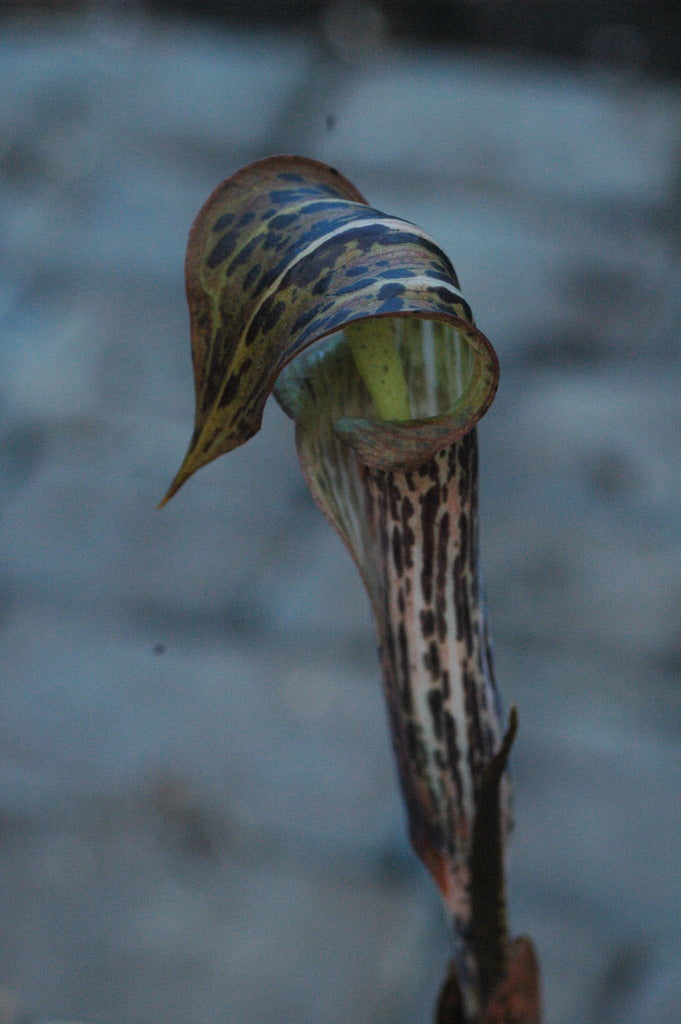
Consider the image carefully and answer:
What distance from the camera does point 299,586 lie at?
4.75 ft

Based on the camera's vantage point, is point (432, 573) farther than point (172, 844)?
No

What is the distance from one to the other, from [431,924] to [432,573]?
67 centimetres

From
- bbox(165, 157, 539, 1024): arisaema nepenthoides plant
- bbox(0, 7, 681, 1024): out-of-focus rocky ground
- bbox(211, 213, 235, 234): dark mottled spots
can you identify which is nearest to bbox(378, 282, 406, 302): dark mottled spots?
bbox(165, 157, 539, 1024): arisaema nepenthoides plant

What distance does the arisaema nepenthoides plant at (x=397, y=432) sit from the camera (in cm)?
44

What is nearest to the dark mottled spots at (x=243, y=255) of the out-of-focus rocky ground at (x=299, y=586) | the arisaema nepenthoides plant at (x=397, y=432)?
the arisaema nepenthoides plant at (x=397, y=432)

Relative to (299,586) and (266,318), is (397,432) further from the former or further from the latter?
(299,586)

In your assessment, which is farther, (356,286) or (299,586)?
(299,586)

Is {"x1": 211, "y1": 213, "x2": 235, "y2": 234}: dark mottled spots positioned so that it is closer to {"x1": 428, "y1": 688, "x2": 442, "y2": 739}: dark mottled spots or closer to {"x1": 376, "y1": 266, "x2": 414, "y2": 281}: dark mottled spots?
{"x1": 376, "y1": 266, "x2": 414, "y2": 281}: dark mottled spots

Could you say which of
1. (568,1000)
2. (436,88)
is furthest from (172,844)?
(436,88)

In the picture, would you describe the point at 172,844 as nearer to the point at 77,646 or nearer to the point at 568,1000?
the point at 77,646

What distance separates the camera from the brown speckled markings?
522 mm

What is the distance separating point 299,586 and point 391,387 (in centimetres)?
95

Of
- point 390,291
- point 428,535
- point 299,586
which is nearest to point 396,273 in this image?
point 390,291

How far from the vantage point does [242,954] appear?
1.10 m
